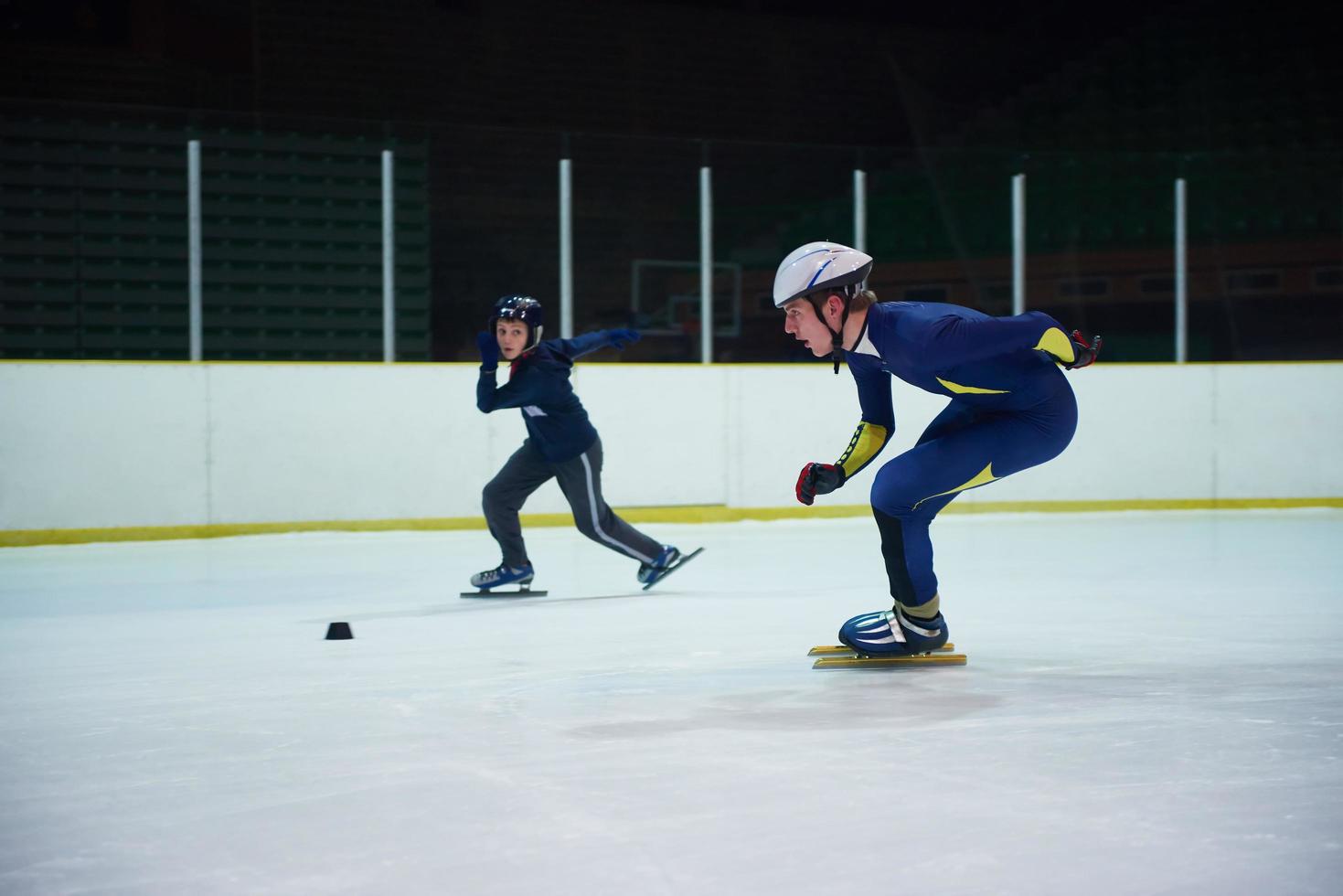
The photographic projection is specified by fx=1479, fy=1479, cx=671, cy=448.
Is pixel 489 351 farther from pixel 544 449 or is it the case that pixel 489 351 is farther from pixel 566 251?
pixel 566 251

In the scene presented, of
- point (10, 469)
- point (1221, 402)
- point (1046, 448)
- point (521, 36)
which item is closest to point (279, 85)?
point (521, 36)

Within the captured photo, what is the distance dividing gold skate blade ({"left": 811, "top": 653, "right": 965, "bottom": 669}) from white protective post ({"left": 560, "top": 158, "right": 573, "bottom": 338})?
583 cm

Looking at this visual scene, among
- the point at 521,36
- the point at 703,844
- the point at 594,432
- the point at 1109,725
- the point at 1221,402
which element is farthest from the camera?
the point at 521,36

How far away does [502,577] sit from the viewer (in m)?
6.22

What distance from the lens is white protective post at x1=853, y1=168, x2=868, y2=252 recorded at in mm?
10445

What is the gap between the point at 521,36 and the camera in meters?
17.5

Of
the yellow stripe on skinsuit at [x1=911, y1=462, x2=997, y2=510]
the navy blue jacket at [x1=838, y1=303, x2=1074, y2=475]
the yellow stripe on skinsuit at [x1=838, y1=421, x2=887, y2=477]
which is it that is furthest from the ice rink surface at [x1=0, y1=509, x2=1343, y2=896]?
the navy blue jacket at [x1=838, y1=303, x2=1074, y2=475]

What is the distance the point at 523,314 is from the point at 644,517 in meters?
3.99

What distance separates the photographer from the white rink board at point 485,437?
869 cm

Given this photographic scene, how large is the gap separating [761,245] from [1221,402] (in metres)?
3.56

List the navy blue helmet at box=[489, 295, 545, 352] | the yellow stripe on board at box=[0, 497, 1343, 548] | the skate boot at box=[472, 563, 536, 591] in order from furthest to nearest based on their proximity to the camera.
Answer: the yellow stripe on board at box=[0, 497, 1343, 548]
the skate boot at box=[472, 563, 536, 591]
the navy blue helmet at box=[489, 295, 545, 352]

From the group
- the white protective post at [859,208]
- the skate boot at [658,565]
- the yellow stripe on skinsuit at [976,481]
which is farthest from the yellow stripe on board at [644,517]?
the yellow stripe on skinsuit at [976,481]

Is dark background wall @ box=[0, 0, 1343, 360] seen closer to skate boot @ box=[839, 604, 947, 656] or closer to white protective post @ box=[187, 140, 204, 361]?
white protective post @ box=[187, 140, 204, 361]

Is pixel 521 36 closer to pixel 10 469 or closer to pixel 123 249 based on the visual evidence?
pixel 123 249
